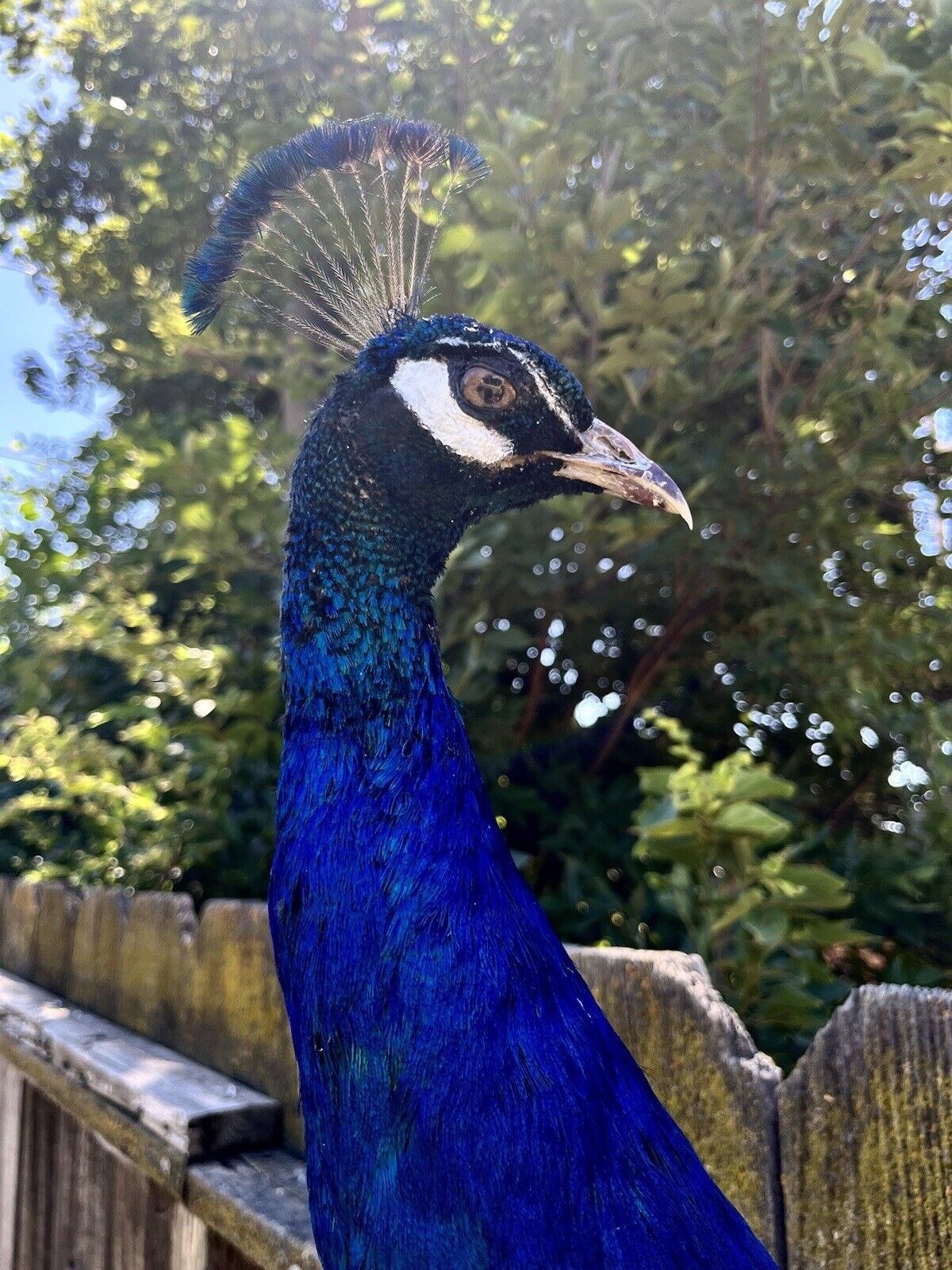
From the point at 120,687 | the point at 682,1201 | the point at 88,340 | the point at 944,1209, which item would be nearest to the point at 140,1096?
the point at 682,1201

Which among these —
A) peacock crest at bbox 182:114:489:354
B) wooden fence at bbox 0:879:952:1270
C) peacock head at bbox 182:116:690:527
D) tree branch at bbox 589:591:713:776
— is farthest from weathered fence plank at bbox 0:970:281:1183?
tree branch at bbox 589:591:713:776

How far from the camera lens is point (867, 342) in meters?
1.41

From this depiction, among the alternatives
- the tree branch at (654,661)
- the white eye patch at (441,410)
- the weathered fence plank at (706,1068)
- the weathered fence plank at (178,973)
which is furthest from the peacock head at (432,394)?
the tree branch at (654,661)

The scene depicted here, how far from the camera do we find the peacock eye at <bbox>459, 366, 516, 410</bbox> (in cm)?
79

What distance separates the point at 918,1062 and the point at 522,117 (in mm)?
1256

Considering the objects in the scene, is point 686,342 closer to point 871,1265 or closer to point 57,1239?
point 871,1265

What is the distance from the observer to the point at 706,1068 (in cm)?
72

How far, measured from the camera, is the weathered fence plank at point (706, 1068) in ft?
2.23

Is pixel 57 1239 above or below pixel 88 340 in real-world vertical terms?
below

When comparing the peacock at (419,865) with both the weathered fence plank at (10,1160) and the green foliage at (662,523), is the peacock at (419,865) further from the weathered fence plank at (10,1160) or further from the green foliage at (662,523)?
the weathered fence plank at (10,1160)

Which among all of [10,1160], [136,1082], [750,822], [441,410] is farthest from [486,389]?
[10,1160]

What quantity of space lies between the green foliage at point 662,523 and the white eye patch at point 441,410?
0.50m

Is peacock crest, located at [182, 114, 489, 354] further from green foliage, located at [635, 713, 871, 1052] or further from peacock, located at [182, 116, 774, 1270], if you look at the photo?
green foliage, located at [635, 713, 871, 1052]

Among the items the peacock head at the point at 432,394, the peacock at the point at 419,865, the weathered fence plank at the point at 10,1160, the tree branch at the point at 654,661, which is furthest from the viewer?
the tree branch at the point at 654,661
